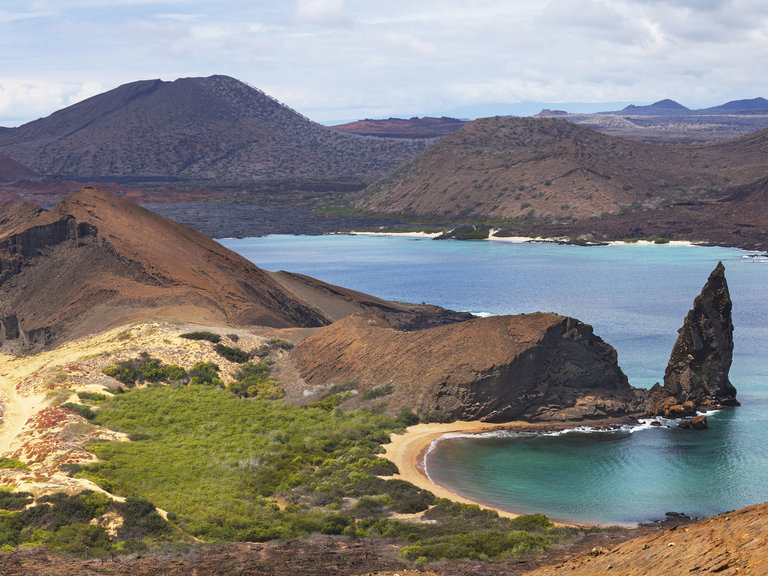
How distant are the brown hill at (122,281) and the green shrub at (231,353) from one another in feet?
26.1

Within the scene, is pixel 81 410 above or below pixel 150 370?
below

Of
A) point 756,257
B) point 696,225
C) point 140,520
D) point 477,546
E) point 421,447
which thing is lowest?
point 421,447

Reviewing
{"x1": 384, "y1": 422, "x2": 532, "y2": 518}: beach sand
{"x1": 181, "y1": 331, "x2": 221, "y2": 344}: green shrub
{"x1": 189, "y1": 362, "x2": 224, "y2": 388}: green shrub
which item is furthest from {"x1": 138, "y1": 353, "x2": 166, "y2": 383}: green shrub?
{"x1": 384, "y1": 422, "x2": 532, "y2": 518}: beach sand

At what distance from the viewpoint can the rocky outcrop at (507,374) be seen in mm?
56031

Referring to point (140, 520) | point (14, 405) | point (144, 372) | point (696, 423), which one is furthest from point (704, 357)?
point (14, 405)

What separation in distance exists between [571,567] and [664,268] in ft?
417

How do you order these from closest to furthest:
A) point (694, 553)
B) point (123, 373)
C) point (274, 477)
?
point (694, 553), point (274, 477), point (123, 373)

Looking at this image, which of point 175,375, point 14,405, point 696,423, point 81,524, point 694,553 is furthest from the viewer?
point 175,375

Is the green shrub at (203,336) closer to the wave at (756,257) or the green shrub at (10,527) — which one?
the green shrub at (10,527)

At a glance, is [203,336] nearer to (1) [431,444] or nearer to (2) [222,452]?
(2) [222,452]

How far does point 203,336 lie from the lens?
2625 inches

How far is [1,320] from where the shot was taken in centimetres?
8162

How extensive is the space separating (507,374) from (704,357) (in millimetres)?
14287

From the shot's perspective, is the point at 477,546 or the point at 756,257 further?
the point at 756,257
